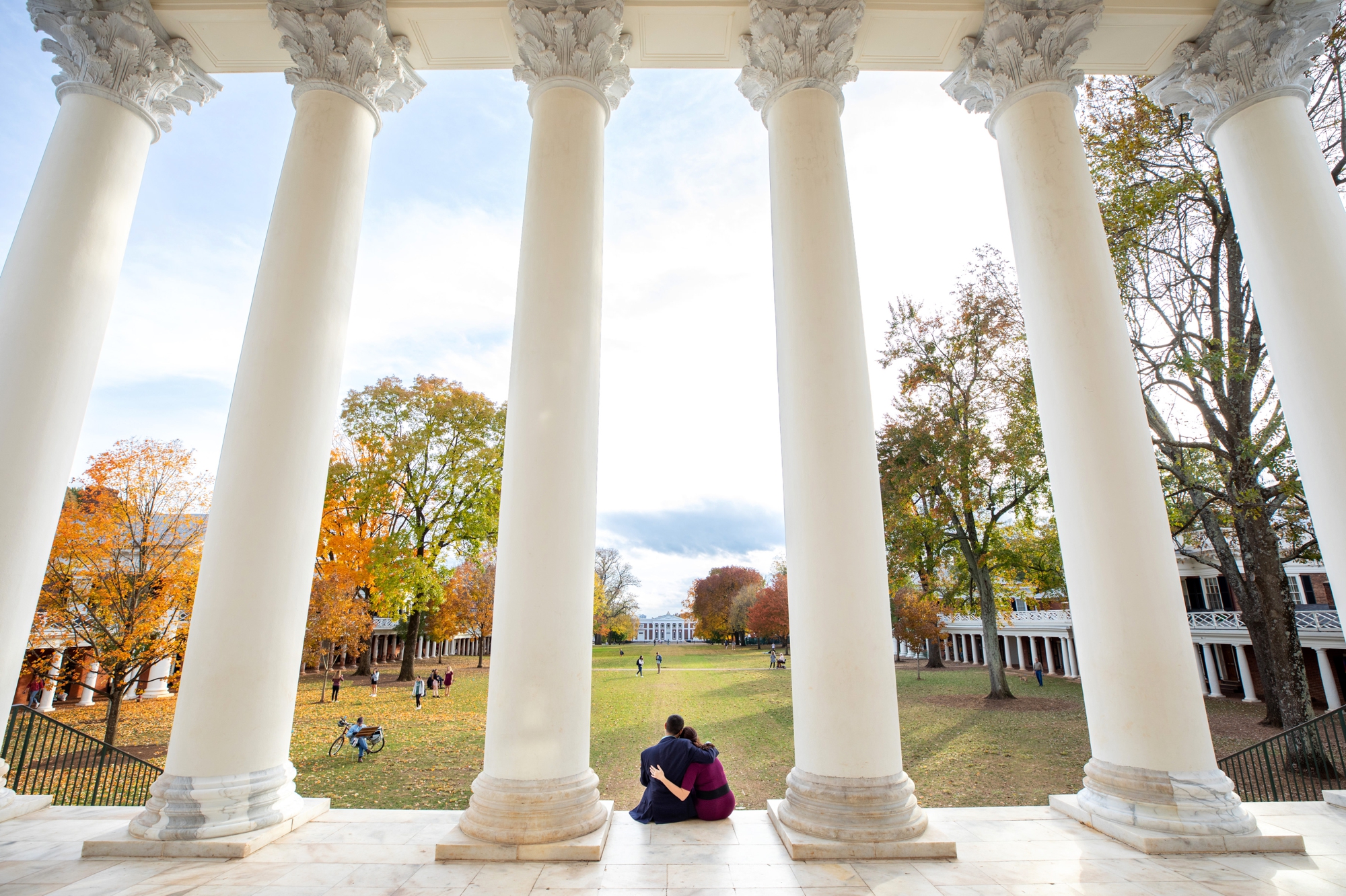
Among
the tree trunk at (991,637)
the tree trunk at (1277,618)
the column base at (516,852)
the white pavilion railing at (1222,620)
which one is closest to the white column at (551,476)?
the column base at (516,852)

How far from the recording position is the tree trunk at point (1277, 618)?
153 ft

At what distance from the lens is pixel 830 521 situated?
20.4 metres

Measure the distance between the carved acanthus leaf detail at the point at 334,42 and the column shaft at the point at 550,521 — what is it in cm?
893

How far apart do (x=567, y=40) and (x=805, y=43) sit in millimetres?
9577

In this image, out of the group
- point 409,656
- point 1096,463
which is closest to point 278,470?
point 1096,463

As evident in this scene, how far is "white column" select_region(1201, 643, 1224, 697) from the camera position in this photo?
99125 mm

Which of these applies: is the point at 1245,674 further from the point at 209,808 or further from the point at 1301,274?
the point at 209,808

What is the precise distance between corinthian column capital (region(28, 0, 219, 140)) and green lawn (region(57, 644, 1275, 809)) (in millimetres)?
37035

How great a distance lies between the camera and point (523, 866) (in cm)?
1688

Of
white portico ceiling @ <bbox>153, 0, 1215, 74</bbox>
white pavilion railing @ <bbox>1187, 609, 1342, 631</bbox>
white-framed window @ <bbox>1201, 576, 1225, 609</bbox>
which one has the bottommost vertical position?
white pavilion railing @ <bbox>1187, 609, 1342, 631</bbox>

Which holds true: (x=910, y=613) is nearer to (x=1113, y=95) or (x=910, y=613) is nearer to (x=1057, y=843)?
(x=1113, y=95)

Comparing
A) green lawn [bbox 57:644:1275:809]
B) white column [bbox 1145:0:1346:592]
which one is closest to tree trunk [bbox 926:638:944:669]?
green lawn [bbox 57:644:1275:809]

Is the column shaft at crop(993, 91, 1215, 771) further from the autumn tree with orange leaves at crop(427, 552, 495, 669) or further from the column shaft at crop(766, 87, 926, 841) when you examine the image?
the autumn tree with orange leaves at crop(427, 552, 495, 669)

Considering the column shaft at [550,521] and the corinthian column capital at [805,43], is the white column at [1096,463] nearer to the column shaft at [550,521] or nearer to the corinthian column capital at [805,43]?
the corinthian column capital at [805,43]
